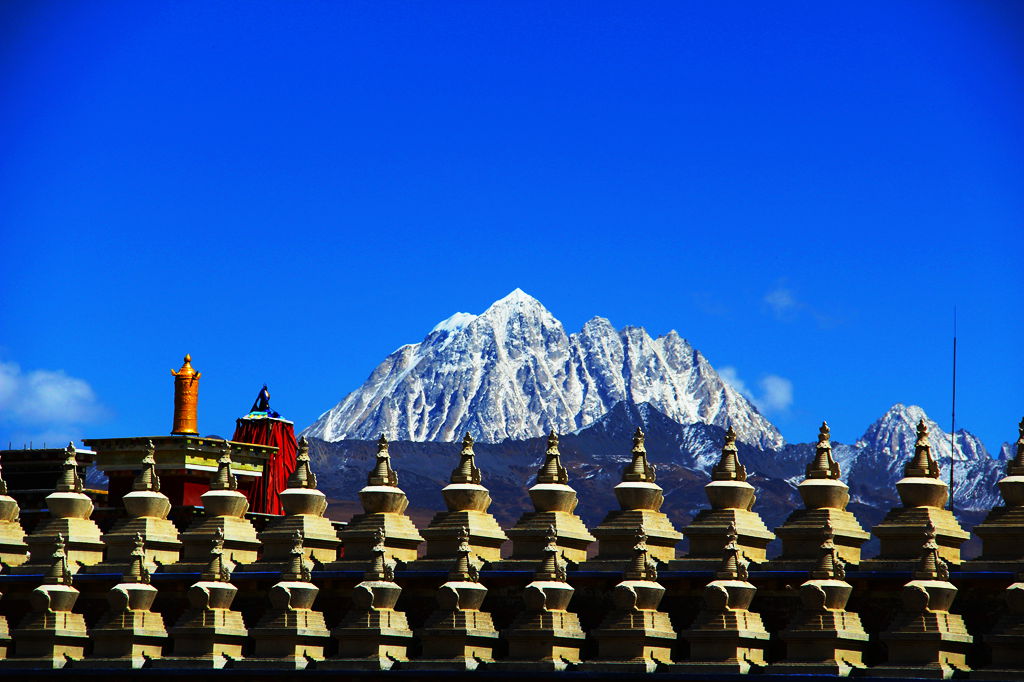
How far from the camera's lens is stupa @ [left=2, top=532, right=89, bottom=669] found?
6438 centimetres

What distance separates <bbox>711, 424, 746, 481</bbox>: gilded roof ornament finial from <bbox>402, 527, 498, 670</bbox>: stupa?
7890 mm

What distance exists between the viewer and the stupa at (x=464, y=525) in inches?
2388

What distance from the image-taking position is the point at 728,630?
172 ft

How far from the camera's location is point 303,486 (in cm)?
6450

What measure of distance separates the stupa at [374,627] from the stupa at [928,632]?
15229 mm

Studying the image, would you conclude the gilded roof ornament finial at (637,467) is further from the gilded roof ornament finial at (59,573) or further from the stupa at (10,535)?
the stupa at (10,535)

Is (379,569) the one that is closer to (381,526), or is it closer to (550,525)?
(381,526)

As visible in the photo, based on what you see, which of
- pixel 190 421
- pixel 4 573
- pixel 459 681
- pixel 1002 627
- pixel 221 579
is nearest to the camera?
pixel 1002 627

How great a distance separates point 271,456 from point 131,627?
18826 millimetres

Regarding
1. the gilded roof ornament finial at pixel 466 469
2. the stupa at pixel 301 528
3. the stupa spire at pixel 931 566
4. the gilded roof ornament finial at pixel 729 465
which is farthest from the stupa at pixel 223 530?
Result: the stupa spire at pixel 931 566

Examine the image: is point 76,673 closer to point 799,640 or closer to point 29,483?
point 29,483

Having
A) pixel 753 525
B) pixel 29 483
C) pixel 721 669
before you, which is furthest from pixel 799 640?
pixel 29 483

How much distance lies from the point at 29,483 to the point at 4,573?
10.2 meters

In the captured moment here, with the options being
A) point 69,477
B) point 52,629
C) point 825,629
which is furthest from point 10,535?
point 825,629
